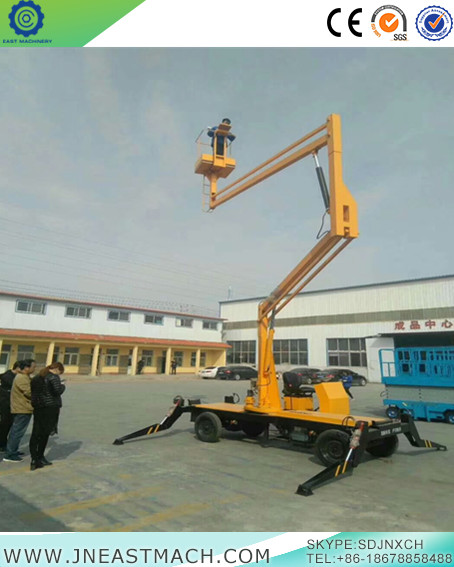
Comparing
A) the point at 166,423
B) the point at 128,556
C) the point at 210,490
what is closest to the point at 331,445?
the point at 210,490

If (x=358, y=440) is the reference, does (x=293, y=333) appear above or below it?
above

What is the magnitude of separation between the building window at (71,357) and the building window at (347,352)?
23.6 metres

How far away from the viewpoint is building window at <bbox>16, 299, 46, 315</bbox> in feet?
100

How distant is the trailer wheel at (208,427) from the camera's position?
875cm

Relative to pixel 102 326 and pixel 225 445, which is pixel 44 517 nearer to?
pixel 225 445

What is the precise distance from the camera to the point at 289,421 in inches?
308

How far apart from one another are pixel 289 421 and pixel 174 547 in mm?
4309

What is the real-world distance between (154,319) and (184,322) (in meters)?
3.70

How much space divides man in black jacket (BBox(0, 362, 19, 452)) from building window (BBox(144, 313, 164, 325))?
30.5 metres

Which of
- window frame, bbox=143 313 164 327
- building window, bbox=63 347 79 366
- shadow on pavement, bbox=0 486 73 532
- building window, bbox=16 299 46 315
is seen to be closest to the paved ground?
shadow on pavement, bbox=0 486 73 532

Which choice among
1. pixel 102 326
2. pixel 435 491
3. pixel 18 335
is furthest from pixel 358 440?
pixel 102 326

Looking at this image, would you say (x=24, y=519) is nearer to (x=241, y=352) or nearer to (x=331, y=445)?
(x=331, y=445)

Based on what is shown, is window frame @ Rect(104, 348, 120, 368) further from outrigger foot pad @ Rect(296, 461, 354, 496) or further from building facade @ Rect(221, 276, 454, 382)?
outrigger foot pad @ Rect(296, 461, 354, 496)

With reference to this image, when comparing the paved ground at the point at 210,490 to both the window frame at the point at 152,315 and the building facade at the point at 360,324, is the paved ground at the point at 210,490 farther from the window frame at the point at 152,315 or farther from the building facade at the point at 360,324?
the window frame at the point at 152,315
